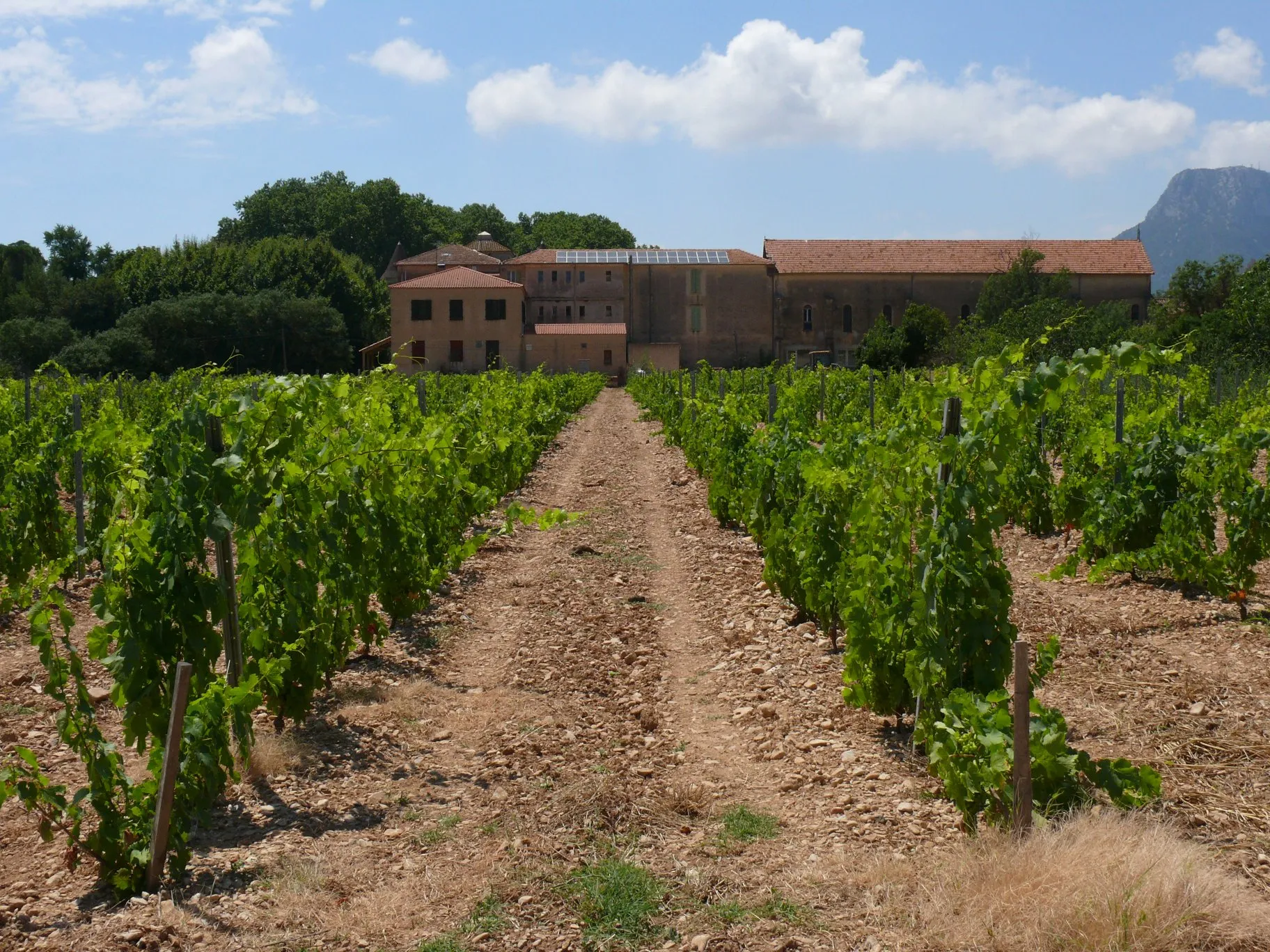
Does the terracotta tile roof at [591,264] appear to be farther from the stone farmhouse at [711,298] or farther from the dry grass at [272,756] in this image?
the dry grass at [272,756]

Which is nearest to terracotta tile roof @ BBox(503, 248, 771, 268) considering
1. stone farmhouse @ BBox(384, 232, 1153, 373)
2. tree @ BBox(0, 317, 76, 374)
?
stone farmhouse @ BBox(384, 232, 1153, 373)

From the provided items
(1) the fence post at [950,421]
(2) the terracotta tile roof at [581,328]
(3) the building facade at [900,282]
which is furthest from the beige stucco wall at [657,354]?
(1) the fence post at [950,421]

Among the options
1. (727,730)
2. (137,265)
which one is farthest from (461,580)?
(137,265)

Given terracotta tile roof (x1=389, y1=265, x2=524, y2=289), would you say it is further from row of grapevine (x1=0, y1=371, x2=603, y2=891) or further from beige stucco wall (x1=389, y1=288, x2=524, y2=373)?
row of grapevine (x1=0, y1=371, x2=603, y2=891)

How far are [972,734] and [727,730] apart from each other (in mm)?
1564

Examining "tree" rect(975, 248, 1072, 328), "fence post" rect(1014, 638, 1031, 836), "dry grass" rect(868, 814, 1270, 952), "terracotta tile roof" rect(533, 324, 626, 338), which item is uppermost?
"tree" rect(975, 248, 1072, 328)

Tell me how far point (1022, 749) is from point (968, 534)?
0.89 m

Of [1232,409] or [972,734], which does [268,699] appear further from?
[1232,409]

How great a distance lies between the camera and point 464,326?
50.0 m

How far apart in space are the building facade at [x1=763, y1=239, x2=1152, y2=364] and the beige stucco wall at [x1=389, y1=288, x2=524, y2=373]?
12.4 metres

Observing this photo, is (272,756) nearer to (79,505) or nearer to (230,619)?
(230,619)

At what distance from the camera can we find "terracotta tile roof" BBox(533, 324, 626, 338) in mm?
→ 50969

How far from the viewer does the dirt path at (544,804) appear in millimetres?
3334

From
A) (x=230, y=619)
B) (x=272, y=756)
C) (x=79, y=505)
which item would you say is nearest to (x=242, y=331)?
(x=79, y=505)
